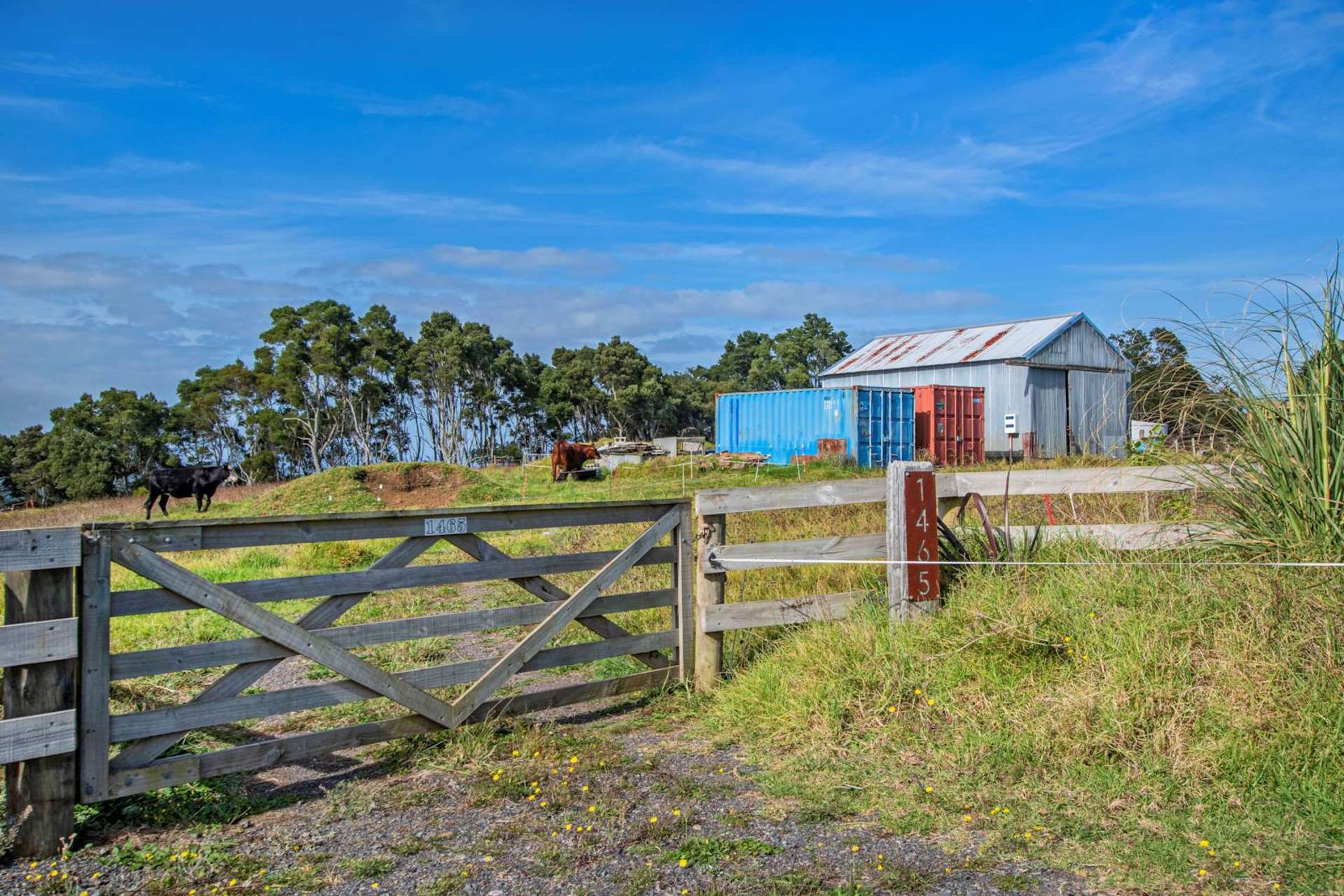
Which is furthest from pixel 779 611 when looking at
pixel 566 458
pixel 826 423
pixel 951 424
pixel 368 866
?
pixel 951 424

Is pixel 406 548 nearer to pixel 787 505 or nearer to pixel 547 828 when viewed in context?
pixel 547 828

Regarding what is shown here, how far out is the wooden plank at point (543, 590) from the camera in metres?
5.54

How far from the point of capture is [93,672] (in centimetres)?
427

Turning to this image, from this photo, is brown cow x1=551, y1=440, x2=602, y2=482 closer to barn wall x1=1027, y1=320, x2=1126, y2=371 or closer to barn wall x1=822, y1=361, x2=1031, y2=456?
barn wall x1=822, y1=361, x2=1031, y2=456

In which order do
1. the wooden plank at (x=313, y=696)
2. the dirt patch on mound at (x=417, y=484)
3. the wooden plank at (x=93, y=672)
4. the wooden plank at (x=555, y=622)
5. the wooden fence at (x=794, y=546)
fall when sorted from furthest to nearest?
the dirt patch on mound at (x=417, y=484), the wooden fence at (x=794, y=546), the wooden plank at (x=555, y=622), the wooden plank at (x=313, y=696), the wooden plank at (x=93, y=672)

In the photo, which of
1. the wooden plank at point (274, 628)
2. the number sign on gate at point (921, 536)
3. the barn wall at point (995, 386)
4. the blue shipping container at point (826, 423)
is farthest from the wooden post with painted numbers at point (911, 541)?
the barn wall at point (995, 386)

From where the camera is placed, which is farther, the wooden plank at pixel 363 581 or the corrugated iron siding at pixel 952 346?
the corrugated iron siding at pixel 952 346

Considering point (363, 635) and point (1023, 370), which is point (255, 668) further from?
point (1023, 370)

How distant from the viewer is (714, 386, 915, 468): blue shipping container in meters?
30.3

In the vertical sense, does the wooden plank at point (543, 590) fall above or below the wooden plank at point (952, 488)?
below

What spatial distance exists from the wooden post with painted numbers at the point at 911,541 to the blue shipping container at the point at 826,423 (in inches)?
937

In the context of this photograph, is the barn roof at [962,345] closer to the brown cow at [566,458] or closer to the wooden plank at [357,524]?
the brown cow at [566,458]

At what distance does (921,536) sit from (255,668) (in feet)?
13.4

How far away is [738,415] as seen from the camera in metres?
34.5
